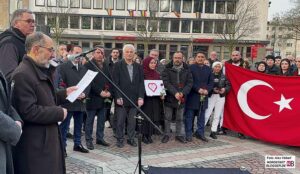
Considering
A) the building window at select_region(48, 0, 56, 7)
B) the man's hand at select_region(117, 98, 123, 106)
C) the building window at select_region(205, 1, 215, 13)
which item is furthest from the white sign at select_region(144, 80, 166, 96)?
the building window at select_region(205, 1, 215, 13)

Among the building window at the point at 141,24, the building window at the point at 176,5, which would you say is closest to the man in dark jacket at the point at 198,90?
the building window at the point at 141,24

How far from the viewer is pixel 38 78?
11.6ft

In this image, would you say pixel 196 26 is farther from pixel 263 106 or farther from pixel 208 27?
pixel 263 106

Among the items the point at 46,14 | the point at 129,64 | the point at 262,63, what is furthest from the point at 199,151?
the point at 46,14

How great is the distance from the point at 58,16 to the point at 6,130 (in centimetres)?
4339

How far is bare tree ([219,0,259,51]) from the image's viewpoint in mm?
46594

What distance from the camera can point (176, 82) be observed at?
26.4ft

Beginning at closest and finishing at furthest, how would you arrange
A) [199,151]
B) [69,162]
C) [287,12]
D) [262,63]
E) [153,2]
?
[69,162] → [199,151] → [262,63] → [287,12] → [153,2]

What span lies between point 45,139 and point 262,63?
6906 millimetres

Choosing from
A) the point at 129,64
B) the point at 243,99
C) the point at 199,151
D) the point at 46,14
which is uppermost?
the point at 46,14

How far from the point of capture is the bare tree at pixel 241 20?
46.6 meters

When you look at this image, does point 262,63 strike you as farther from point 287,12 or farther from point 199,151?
point 287,12

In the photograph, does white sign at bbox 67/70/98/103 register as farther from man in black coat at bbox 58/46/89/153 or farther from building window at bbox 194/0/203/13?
building window at bbox 194/0/203/13

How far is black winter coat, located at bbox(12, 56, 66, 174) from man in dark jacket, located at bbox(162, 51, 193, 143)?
4582 mm
